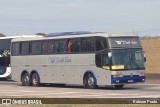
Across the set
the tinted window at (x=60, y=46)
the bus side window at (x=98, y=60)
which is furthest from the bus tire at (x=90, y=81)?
the tinted window at (x=60, y=46)

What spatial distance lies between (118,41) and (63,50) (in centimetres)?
419

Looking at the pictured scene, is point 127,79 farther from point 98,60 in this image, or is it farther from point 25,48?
point 25,48

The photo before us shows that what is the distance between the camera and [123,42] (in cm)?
3153

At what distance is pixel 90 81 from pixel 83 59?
1325 millimetres

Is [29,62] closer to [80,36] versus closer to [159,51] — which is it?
[80,36]

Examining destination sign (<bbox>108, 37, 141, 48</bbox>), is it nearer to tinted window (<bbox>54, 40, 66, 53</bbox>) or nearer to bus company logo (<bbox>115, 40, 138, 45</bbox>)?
bus company logo (<bbox>115, 40, 138, 45</bbox>)

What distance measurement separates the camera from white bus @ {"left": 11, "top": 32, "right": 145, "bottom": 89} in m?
31.0

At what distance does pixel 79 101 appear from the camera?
15.6m

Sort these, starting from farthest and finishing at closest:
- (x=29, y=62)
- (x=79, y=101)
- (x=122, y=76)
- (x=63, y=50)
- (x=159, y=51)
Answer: (x=159, y=51)
(x=29, y=62)
(x=63, y=50)
(x=122, y=76)
(x=79, y=101)

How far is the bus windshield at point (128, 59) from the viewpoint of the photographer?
30953 millimetres

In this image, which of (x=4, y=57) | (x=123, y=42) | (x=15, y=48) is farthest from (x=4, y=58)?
(x=123, y=42)

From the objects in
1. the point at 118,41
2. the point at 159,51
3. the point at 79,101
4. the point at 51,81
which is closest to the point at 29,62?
the point at 51,81

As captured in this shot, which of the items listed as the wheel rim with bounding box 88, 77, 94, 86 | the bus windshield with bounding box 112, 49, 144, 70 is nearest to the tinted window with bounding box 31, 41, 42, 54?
the wheel rim with bounding box 88, 77, 94, 86

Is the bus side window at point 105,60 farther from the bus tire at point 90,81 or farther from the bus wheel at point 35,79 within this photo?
the bus wheel at point 35,79
